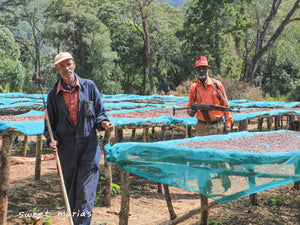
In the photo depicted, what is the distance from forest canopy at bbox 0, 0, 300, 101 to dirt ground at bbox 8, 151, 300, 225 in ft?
52.5

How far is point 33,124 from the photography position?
462cm

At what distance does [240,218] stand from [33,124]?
290 centimetres

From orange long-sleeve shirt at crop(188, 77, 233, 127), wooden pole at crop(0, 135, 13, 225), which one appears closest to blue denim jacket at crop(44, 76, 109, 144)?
wooden pole at crop(0, 135, 13, 225)

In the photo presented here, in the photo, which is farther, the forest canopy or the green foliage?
the green foliage

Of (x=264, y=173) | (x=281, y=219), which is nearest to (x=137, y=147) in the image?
(x=264, y=173)

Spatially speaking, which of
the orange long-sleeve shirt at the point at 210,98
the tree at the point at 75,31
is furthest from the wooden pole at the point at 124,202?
the tree at the point at 75,31

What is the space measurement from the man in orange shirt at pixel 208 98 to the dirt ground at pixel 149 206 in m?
1.10

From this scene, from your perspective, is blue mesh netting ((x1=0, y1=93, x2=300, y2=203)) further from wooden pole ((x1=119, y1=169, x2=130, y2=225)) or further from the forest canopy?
the forest canopy

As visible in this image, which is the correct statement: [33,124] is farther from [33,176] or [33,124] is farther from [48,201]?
[33,176]

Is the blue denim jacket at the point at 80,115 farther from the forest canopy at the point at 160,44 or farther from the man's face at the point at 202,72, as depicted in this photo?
the forest canopy at the point at 160,44

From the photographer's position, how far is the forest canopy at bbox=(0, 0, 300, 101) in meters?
21.7

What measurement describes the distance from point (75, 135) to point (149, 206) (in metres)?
2.98

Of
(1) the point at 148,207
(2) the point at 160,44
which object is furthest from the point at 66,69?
(2) the point at 160,44

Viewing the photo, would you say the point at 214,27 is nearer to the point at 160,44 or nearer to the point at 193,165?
the point at 160,44
